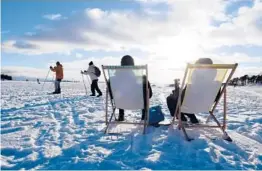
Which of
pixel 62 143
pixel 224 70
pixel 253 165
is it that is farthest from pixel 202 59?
pixel 62 143

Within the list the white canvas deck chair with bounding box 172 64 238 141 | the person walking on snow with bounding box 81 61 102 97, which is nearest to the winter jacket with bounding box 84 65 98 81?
the person walking on snow with bounding box 81 61 102 97

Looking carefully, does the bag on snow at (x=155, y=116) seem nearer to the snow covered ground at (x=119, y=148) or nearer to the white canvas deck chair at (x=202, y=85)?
the snow covered ground at (x=119, y=148)

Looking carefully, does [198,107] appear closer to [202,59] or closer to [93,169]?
[202,59]

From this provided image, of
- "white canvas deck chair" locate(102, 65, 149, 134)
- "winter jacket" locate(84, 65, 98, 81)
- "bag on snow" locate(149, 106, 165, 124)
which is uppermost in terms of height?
"winter jacket" locate(84, 65, 98, 81)

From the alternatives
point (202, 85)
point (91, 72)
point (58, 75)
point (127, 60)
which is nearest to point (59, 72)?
point (58, 75)

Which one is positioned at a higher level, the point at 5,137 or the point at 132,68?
the point at 132,68

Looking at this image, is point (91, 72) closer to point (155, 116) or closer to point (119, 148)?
point (155, 116)

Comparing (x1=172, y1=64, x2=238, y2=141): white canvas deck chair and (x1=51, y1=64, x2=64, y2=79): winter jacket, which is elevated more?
(x1=51, y1=64, x2=64, y2=79): winter jacket

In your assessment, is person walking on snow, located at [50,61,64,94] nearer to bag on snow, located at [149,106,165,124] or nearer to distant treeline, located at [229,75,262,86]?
bag on snow, located at [149,106,165,124]

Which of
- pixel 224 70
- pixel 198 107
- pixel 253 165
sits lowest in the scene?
pixel 253 165

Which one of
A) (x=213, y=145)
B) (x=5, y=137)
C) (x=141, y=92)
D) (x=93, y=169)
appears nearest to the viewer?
(x=93, y=169)

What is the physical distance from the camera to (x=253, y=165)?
10.5 feet

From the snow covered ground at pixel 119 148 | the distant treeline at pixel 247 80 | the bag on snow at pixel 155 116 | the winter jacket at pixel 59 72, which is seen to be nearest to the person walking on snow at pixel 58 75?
the winter jacket at pixel 59 72

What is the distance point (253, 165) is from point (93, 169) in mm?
1901
